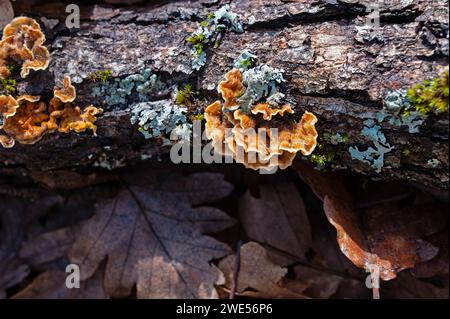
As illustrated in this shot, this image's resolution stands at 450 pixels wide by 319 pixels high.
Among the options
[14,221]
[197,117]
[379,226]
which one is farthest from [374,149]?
[14,221]

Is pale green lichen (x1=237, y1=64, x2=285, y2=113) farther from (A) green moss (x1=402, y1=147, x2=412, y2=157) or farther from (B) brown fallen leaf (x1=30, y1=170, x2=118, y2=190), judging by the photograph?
(B) brown fallen leaf (x1=30, y1=170, x2=118, y2=190)

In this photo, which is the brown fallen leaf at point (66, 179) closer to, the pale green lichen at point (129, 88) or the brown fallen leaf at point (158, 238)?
the brown fallen leaf at point (158, 238)

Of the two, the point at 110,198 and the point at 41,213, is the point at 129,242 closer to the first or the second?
the point at 110,198

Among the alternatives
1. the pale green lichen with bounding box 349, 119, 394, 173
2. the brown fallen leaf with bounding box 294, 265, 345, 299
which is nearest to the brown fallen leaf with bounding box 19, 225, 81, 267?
the brown fallen leaf with bounding box 294, 265, 345, 299

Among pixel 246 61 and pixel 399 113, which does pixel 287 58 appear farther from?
pixel 399 113

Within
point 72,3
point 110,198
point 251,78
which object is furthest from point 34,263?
point 251,78

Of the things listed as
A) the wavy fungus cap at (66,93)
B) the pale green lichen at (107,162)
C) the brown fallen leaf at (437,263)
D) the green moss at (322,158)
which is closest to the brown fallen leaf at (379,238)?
the brown fallen leaf at (437,263)
